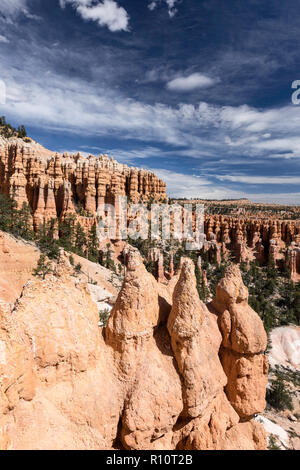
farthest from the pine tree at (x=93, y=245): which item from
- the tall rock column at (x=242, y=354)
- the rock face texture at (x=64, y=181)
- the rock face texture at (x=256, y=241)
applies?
the tall rock column at (x=242, y=354)

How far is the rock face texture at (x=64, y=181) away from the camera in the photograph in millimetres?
45688

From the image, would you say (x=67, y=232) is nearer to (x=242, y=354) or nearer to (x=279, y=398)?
(x=279, y=398)

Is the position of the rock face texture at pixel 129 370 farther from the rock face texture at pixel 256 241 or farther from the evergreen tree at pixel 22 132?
the evergreen tree at pixel 22 132

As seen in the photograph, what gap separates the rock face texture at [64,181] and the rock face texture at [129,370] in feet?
136

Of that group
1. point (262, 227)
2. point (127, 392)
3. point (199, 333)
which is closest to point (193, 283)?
point (199, 333)

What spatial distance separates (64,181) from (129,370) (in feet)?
150

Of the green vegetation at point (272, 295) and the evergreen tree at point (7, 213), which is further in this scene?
the green vegetation at point (272, 295)

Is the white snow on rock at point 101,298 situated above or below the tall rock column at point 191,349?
below

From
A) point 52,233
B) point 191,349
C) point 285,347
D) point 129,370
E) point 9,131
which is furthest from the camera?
point 9,131

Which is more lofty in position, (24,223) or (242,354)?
(24,223)

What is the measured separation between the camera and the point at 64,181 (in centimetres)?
4778

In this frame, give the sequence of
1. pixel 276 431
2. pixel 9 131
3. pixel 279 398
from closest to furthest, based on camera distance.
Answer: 1. pixel 276 431
2. pixel 279 398
3. pixel 9 131

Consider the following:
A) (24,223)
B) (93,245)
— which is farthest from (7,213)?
(93,245)

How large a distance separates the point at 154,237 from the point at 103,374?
5108cm
